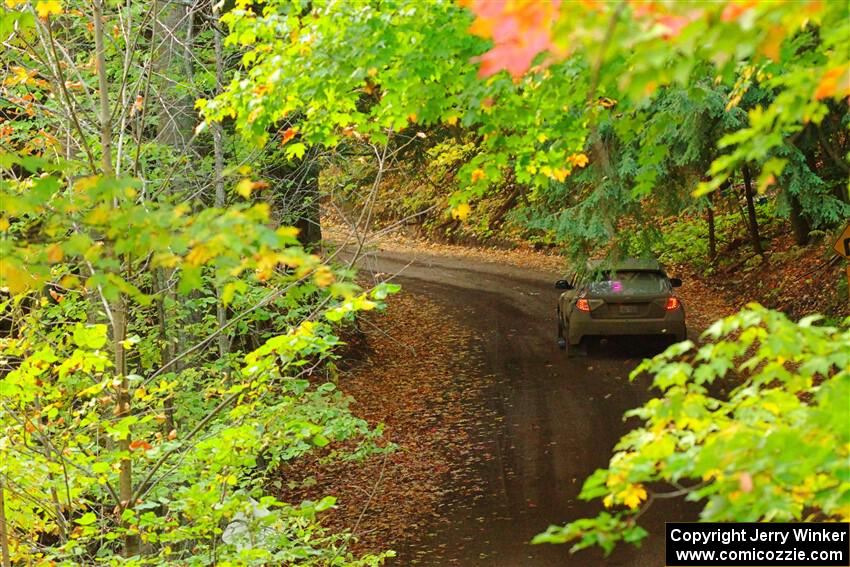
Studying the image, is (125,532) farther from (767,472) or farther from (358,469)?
(358,469)

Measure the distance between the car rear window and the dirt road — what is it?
1.39 meters

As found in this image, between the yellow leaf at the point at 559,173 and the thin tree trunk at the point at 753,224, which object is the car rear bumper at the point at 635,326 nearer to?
the thin tree trunk at the point at 753,224

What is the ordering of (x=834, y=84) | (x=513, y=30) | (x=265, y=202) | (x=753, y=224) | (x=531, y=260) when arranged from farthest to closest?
(x=531, y=260) < (x=753, y=224) < (x=265, y=202) < (x=834, y=84) < (x=513, y=30)

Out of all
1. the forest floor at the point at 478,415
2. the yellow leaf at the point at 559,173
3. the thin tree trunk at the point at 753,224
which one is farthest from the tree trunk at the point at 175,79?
the thin tree trunk at the point at 753,224

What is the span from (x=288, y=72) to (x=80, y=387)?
3.59m

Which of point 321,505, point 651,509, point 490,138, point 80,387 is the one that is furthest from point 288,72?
point 651,509

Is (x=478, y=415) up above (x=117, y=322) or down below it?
below

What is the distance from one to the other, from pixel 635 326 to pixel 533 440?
3.57 meters

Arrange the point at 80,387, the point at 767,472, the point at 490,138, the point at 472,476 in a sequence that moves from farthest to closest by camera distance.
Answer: the point at 472,476 < the point at 80,387 < the point at 490,138 < the point at 767,472

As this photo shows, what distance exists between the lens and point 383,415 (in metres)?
15.2

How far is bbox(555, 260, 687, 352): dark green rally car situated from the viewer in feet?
49.6

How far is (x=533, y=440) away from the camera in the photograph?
12656 mm

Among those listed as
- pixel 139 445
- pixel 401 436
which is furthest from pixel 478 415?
pixel 139 445
